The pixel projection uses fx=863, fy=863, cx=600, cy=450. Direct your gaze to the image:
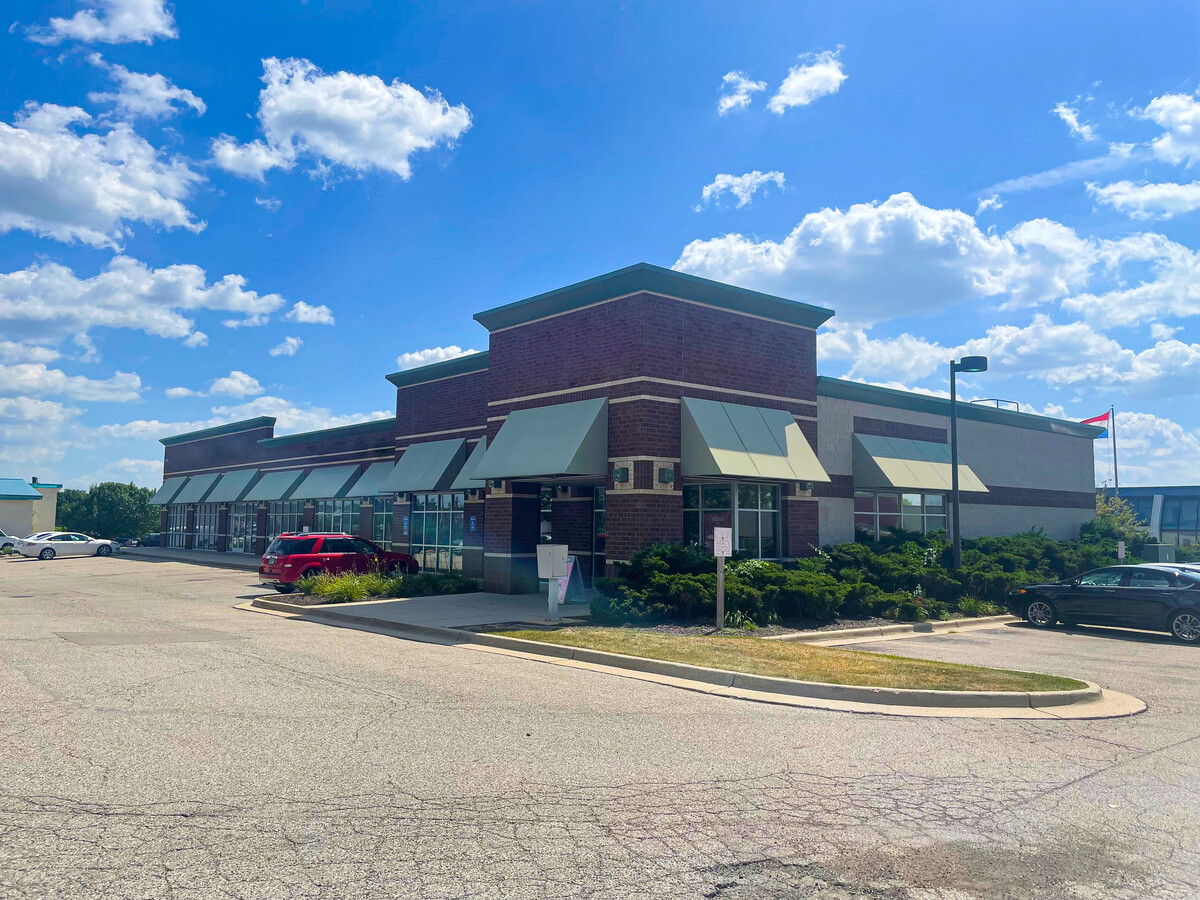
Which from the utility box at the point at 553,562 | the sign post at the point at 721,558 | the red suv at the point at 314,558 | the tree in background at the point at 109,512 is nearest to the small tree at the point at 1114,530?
the sign post at the point at 721,558

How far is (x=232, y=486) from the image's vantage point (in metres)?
47.6

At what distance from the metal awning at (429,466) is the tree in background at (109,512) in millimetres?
59109

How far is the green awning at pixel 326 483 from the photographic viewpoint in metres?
38.7

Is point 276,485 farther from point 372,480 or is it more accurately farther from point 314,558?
point 314,558

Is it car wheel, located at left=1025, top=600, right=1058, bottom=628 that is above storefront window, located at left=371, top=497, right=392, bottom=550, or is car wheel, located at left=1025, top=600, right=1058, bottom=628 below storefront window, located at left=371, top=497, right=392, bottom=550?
below

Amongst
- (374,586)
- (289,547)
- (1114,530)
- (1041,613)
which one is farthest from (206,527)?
(1114,530)

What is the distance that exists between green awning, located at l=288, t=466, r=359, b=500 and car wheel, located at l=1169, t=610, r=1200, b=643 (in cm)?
3088

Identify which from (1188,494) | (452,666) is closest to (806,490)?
(452,666)

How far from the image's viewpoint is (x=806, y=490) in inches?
885

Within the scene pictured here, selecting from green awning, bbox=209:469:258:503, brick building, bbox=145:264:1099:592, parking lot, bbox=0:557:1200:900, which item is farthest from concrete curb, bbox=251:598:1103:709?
green awning, bbox=209:469:258:503

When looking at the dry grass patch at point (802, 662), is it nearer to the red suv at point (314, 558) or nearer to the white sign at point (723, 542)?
the white sign at point (723, 542)

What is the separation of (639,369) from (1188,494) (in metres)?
53.6

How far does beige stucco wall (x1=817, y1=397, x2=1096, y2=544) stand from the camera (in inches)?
974

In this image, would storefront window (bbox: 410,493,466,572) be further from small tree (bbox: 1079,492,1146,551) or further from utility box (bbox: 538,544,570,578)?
small tree (bbox: 1079,492,1146,551)
